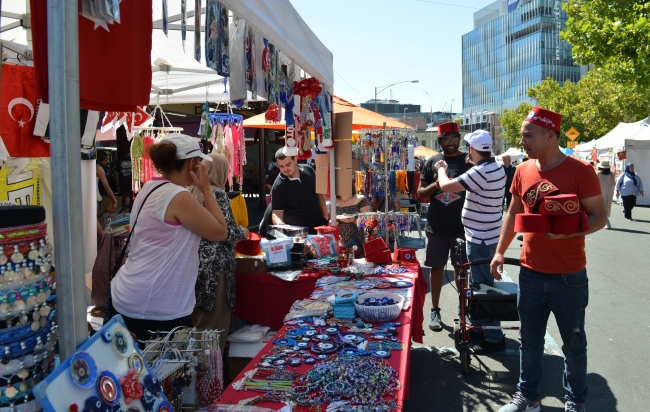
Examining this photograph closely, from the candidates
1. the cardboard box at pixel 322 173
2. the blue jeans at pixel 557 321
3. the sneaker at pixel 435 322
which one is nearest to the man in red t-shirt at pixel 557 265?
the blue jeans at pixel 557 321

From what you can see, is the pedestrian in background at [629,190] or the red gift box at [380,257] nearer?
the red gift box at [380,257]

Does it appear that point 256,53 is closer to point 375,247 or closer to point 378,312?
point 375,247

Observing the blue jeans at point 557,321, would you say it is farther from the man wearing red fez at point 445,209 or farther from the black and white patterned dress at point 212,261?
the black and white patterned dress at point 212,261

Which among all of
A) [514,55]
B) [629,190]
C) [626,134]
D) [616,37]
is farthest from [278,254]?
[514,55]

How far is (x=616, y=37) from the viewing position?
40.4 feet

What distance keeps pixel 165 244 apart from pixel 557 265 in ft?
7.55

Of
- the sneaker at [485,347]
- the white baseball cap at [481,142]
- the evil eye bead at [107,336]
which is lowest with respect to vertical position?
the sneaker at [485,347]

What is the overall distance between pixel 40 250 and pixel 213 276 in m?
2.54

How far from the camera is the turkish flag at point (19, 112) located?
117 inches

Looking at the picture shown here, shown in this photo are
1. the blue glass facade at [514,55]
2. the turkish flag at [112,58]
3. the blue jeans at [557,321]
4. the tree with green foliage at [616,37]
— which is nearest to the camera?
the turkish flag at [112,58]

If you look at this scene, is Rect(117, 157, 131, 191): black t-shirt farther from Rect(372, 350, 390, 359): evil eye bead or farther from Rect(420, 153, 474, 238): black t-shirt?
Rect(372, 350, 390, 359): evil eye bead

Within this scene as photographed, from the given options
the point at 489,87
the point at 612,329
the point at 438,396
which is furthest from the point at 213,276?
the point at 489,87

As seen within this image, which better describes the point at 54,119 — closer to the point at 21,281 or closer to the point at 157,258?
the point at 21,281

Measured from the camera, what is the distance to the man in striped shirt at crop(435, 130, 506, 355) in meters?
4.55
